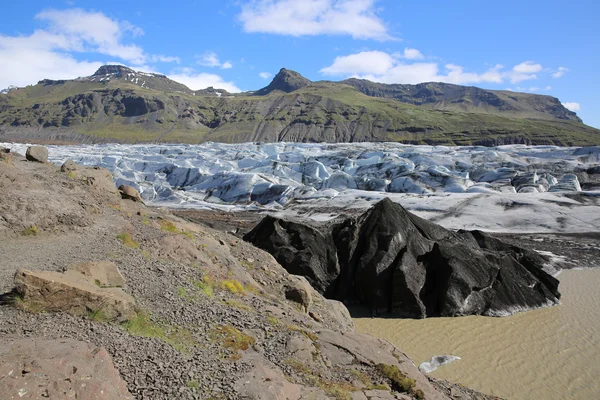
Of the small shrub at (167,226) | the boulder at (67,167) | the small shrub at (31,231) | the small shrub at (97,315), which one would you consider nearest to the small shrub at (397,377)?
the small shrub at (97,315)

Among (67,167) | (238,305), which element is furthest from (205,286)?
(67,167)

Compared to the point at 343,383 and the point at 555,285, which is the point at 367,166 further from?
the point at 343,383

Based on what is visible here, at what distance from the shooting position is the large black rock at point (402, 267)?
2059 centimetres

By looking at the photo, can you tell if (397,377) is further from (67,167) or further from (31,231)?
(67,167)

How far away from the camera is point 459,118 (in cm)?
19738

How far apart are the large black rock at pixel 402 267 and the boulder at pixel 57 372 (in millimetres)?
16461

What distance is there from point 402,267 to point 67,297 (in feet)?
53.9

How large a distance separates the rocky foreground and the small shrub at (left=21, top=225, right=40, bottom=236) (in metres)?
0.03

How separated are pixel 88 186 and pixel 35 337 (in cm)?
1027

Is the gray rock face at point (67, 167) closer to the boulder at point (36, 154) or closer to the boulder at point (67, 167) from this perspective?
the boulder at point (67, 167)

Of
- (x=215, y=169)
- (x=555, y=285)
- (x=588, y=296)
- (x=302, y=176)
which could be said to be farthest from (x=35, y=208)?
(x=215, y=169)

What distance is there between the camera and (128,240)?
12.3 metres

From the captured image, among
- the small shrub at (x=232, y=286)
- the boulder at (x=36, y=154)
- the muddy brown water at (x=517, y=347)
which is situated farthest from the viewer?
the boulder at (x=36, y=154)

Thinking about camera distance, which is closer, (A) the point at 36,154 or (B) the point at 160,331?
(B) the point at 160,331
